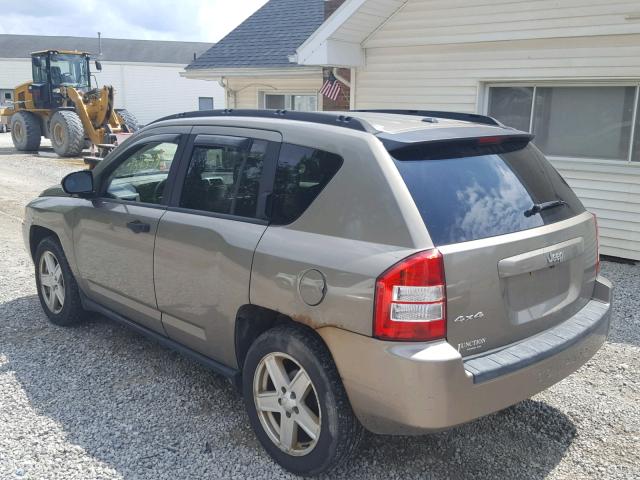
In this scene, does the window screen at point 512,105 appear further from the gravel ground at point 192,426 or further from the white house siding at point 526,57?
the gravel ground at point 192,426

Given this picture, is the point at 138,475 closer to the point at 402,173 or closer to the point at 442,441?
the point at 442,441

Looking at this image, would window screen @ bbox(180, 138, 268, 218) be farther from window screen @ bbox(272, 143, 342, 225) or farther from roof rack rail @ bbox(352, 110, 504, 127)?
roof rack rail @ bbox(352, 110, 504, 127)

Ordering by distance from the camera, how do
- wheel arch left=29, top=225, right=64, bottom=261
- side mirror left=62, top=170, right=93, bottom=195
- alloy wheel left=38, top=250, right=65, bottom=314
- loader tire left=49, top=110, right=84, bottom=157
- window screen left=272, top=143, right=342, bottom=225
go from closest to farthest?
window screen left=272, top=143, right=342, bottom=225 < side mirror left=62, top=170, right=93, bottom=195 < alloy wheel left=38, top=250, right=65, bottom=314 < wheel arch left=29, top=225, right=64, bottom=261 < loader tire left=49, top=110, right=84, bottom=157

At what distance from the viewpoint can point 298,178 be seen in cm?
307

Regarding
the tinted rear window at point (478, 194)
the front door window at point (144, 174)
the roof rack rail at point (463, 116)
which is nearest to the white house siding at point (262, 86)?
the front door window at point (144, 174)

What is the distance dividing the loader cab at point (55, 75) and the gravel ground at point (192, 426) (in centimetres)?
1772

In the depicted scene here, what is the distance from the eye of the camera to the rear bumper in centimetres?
253

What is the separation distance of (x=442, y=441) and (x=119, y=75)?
154 feet

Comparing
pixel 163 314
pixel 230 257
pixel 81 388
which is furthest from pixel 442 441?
pixel 81 388

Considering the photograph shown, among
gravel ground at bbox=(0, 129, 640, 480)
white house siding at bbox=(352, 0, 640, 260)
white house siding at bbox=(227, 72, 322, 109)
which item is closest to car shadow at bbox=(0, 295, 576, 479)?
gravel ground at bbox=(0, 129, 640, 480)

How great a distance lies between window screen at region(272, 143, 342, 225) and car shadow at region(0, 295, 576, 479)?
4.45 feet

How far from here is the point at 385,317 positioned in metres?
2.58

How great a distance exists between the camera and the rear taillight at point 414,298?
255cm

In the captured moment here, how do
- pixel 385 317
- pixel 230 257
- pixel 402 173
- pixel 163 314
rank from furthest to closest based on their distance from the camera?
pixel 163 314
pixel 230 257
pixel 402 173
pixel 385 317
